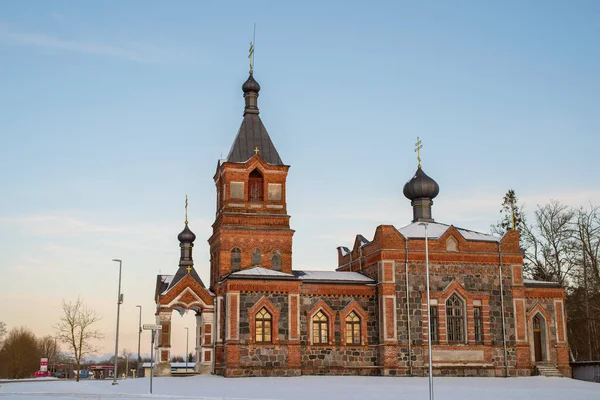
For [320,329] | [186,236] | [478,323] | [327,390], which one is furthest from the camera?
[186,236]

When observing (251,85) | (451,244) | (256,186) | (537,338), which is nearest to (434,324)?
(451,244)

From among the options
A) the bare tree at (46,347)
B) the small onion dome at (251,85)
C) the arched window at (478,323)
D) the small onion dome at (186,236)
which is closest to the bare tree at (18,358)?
the bare tree at (46,347)

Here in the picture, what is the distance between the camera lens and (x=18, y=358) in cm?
8731

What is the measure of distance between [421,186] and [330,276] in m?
10.0

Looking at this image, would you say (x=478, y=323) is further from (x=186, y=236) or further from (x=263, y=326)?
(x=186, y=236)

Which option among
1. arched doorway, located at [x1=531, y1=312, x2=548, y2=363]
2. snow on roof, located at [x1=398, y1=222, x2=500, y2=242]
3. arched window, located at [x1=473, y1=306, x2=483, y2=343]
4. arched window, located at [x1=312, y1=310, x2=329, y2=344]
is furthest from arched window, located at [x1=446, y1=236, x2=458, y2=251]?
arched window, located at [x1=312, y1=310, x2=329, y2=344]

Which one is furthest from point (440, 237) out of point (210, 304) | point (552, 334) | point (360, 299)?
point (210, 304)

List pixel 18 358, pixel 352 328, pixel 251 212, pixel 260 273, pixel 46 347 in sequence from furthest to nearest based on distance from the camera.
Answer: pixel 46 347 < pixel 18 358 < pixel 251 212 < pixel 352 328 < pixel 260 273

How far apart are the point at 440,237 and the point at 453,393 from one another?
16009 mm

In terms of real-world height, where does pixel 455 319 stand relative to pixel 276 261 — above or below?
below

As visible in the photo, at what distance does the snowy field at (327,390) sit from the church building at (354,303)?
263 centimetres

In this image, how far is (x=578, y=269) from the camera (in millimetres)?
54219

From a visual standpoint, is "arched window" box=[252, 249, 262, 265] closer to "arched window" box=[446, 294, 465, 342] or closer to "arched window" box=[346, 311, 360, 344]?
"arched window" box=[346, 311, 360, 344]

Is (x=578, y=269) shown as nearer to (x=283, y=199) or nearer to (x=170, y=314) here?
(x=283, y=199)
